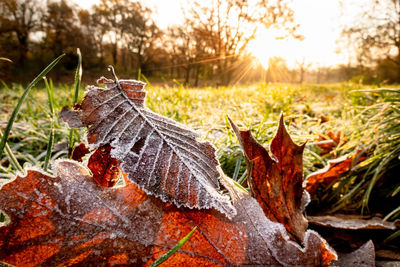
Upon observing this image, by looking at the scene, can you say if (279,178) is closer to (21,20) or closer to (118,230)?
(118,230)

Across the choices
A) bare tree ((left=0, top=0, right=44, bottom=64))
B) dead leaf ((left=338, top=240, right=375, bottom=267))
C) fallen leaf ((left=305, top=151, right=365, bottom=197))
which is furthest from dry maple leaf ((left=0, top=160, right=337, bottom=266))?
bare tree ((left=0, top=0, right=44, bottom=64))

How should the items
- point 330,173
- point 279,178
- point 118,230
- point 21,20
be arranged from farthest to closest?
1. point 21,20
2. point 330,173
3. point 279,178
4. point 118,230

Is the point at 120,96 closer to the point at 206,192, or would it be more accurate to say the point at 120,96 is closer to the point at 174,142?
the point at 174,142

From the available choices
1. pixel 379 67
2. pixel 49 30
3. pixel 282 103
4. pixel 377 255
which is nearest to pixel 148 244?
pixel 377 255

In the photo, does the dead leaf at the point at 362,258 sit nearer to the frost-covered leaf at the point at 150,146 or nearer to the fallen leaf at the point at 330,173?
the fallen leaf at the point at 330,173

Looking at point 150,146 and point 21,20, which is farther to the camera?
point 21,20

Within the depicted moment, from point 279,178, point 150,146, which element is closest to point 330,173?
point 279,178

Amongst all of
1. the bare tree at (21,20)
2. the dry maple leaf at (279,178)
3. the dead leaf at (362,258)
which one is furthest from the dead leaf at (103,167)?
the bare tree at (21,20)
